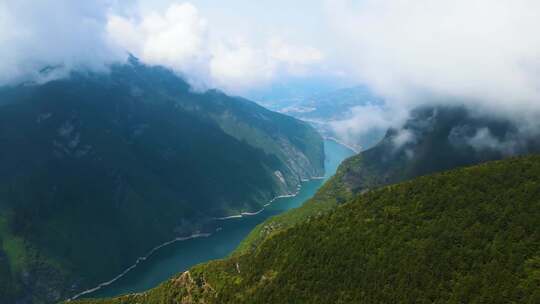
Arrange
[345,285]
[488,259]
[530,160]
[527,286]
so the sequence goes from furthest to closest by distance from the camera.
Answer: [530,160] → [345,285] → [488,259] → [527,286]

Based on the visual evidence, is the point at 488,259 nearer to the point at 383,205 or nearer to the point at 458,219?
the point at 458,219

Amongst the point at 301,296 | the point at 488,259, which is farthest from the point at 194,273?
the point at 488,259

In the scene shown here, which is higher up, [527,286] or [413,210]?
[413,210]

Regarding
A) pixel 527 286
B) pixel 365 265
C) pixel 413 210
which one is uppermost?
pixel 413 210

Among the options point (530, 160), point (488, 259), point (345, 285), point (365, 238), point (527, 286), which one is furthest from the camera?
point (530, 160)
